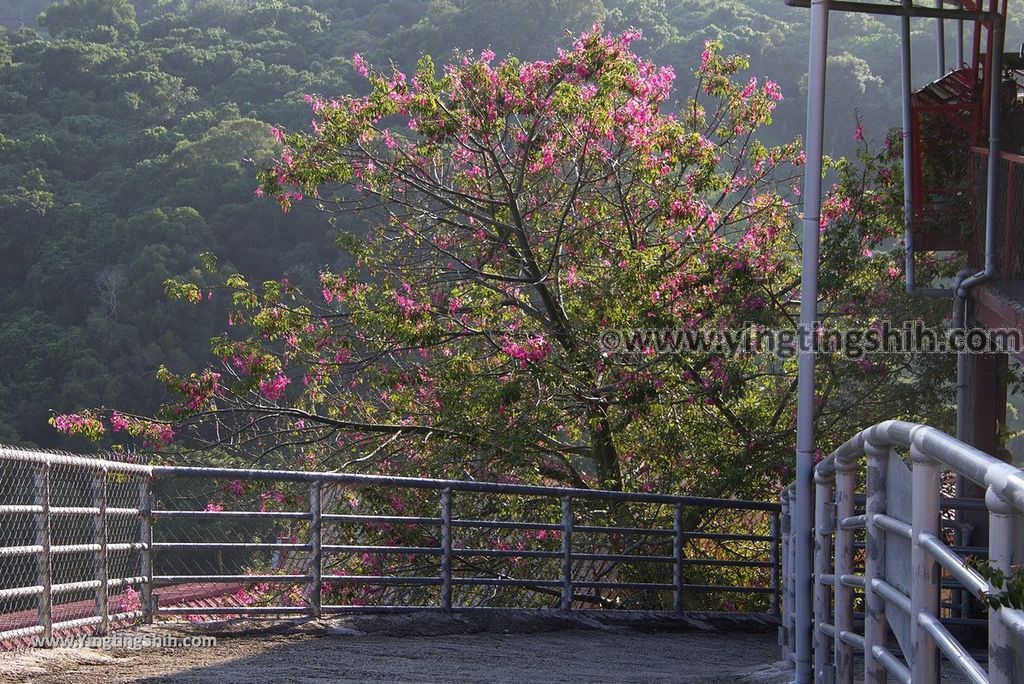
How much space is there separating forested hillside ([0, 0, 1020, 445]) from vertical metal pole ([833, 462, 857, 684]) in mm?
25489

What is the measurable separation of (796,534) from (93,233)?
105 feet

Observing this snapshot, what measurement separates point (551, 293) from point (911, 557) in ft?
34.7

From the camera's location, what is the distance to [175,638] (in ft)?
26.3

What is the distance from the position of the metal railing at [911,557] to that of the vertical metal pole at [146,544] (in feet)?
14.6

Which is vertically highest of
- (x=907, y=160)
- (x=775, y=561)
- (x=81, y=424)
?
(x=907, y=160)

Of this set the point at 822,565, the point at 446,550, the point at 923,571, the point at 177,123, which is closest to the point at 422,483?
the point at 446,550

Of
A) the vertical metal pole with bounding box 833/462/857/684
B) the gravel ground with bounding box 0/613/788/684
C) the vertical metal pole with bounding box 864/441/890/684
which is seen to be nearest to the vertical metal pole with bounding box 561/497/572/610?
the gravel ground with bounding box 0/613/788/684

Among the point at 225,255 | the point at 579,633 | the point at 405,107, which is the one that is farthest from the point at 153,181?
the point at 579,633

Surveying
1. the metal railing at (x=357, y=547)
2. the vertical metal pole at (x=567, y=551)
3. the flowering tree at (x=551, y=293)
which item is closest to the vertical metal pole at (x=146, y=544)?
the metal railing at (x=357, y=547)

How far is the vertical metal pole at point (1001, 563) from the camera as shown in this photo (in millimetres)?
2705

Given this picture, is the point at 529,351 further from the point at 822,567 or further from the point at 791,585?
the point at 822,567

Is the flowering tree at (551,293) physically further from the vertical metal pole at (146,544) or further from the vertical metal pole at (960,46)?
the vertical metal pole at (146,544)

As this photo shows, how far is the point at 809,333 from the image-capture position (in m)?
7.79

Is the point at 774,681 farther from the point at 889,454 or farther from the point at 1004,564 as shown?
the point at 1004,564
